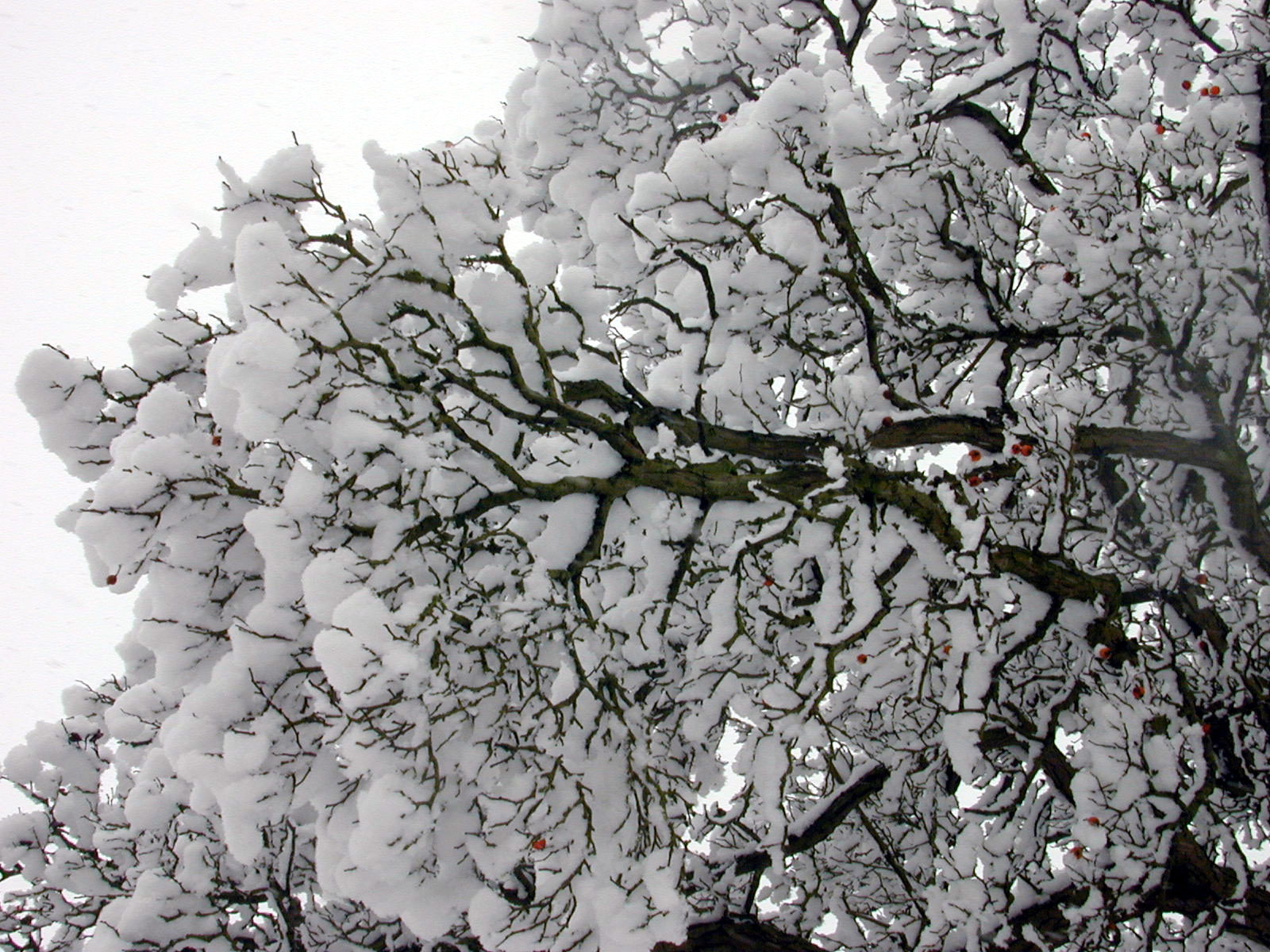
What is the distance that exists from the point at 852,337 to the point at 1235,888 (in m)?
3.95

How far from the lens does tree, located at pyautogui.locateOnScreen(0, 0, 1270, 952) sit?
3205 millimetres

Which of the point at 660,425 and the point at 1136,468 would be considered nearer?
the point at 660,425

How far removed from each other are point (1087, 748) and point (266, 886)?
5.23 metres

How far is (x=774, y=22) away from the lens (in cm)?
626

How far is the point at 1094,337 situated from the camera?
5.56 meters

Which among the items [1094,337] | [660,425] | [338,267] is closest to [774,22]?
[1094,337]

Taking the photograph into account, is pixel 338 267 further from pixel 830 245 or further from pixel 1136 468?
pixel 1136 468

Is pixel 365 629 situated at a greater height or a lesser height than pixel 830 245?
lesser

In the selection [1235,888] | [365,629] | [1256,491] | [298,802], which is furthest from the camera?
[1256,491]

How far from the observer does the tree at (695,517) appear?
321 centimetres

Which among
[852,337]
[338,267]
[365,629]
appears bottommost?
[365,629]

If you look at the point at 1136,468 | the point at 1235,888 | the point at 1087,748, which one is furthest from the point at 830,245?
the point at 1235,888

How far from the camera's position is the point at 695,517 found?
13.7ft

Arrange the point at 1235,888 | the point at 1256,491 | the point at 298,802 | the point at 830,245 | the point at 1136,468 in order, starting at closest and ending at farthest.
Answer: the point at 298,802 → the point at 1235,888 → the point at 830,245 → the point at 1256,491 → the point at 1136,468
